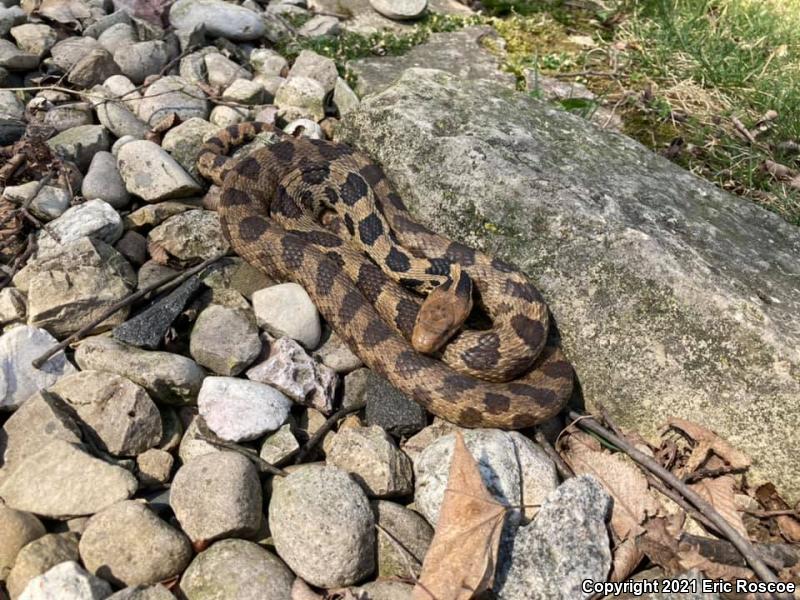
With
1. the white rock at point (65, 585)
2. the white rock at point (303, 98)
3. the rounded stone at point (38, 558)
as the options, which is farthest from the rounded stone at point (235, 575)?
the white rock at point (303, 98)

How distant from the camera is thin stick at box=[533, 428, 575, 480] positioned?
4.21m

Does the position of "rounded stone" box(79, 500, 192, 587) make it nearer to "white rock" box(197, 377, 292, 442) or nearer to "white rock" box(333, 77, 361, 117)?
"white rock" box(197, 377, 292, 442)

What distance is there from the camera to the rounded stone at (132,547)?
3301mm

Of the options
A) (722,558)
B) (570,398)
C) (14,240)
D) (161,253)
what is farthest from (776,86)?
(14,240)

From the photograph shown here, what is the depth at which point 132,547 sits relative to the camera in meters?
3.33

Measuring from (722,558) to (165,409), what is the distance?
328cm

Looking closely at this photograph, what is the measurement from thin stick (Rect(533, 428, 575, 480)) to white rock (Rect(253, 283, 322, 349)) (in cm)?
163

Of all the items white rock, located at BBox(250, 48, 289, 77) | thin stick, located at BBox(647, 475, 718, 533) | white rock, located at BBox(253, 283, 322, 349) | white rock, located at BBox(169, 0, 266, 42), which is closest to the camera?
thin stick, located at BBox(647, 475, 718, 533)

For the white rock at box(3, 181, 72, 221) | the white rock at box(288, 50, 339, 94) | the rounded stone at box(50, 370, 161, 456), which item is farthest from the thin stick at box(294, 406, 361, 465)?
the white rock at box(288, 50, 339, 94)

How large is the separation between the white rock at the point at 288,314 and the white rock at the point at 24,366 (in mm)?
1209

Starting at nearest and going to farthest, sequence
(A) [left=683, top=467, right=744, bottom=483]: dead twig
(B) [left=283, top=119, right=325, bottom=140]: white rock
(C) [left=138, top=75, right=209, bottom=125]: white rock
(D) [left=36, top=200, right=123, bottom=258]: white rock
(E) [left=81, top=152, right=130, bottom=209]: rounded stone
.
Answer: (A) [left=683, top=467, right=744, bottom=483]: dead twig → (D) [left=36, top=200, right=123, bottom=258]: white rock → (E) [left=81, top=152, right=130, bottom=209]: rounded stone → (C) [left=138, top=75, right=209, bottom=125]: white rock → (B) [left=283, top=119, right=325, bottom=140]: white rock

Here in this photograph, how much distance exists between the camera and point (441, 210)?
5.31 metres

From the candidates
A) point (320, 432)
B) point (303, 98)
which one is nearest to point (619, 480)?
point (320, 432)

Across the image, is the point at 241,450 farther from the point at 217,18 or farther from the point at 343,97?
the point at 217,18
